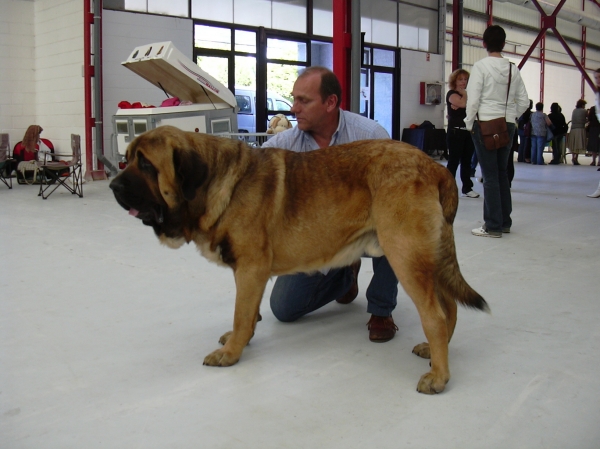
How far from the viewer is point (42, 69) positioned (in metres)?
12.7

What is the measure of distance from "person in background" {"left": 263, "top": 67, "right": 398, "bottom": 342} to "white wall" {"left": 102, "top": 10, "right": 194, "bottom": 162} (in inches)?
369

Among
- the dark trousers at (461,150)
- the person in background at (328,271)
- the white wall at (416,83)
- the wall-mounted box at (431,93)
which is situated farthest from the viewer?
the wall-mounted box at (431,93)

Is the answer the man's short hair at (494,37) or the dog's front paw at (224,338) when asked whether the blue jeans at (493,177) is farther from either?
the dog's front paw at (224,338)

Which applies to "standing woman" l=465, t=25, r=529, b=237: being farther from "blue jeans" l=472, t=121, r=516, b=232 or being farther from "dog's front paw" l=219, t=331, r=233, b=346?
"dog's front paw" l=219, t=331, r=233, b=346

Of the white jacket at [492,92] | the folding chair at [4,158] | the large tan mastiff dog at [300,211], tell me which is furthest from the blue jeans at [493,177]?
the folding chair at [4,158]

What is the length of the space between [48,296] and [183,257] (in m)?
1.33

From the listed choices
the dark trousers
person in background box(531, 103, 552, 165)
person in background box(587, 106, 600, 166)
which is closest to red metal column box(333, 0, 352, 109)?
the dark trousers

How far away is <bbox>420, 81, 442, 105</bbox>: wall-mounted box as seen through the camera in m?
18.5

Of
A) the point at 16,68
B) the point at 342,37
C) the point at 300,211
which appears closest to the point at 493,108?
the point at 342,37

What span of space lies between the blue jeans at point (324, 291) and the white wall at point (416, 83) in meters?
15.3

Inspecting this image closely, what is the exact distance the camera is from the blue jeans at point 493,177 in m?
5.85

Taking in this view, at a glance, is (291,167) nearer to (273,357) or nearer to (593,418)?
(273,357)

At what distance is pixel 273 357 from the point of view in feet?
9.48

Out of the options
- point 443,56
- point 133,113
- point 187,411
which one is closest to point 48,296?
point 187,411
